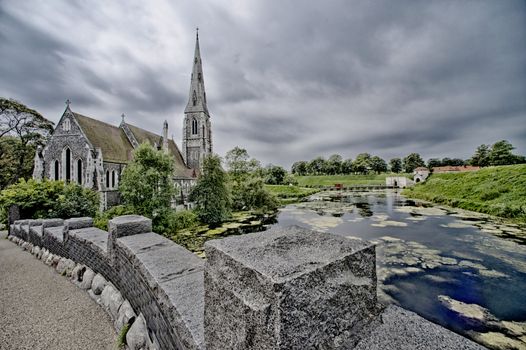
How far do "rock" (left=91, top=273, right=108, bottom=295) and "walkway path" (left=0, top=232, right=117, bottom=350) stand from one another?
0.59 feet

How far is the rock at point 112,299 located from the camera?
135 inches

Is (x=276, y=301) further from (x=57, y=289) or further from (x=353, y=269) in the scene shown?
(x=57, y=289)

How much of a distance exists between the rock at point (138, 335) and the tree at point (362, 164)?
297ft

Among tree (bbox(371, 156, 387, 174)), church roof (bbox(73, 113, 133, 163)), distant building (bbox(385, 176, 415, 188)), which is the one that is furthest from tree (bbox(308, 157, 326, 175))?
church roof (bbox(73, 113, 133, 163))

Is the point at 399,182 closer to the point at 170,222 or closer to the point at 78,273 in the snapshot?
the point at 170,222

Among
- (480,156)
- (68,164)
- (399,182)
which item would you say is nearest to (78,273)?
(68,164)

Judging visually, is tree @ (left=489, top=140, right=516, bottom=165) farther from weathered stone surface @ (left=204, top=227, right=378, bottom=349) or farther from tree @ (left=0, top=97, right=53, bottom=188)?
tree @ (left=0, top=97, right=53, bottom=188)

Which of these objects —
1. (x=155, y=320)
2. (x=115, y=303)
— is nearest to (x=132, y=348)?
(x=155, y=320)

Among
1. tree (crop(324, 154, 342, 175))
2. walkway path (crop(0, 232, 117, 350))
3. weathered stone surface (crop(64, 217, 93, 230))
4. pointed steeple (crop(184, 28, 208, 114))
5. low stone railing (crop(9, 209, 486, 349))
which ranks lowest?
walkway path (crop(0, 232, 117, 350))

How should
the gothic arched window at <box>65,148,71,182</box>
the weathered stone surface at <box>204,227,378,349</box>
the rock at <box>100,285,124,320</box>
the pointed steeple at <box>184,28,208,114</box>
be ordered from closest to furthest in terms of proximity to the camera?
1. the weathered stone surface at <box>204,227,378,349</box>
2. the rock at <box>100,285,124,320</box>
3. the gothic arched window at <box>65,148,71,182</box>
4. the pointed steeple at <box>184,28,208,114</box>

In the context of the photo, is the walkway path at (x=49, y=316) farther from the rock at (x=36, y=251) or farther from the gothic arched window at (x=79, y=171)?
the gothic arched window at (x=79, y=171)

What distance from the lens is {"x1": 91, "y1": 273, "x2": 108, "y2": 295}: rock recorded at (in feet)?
13.2

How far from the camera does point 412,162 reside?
259 ft

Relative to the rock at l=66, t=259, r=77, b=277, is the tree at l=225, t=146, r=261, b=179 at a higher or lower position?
higher
